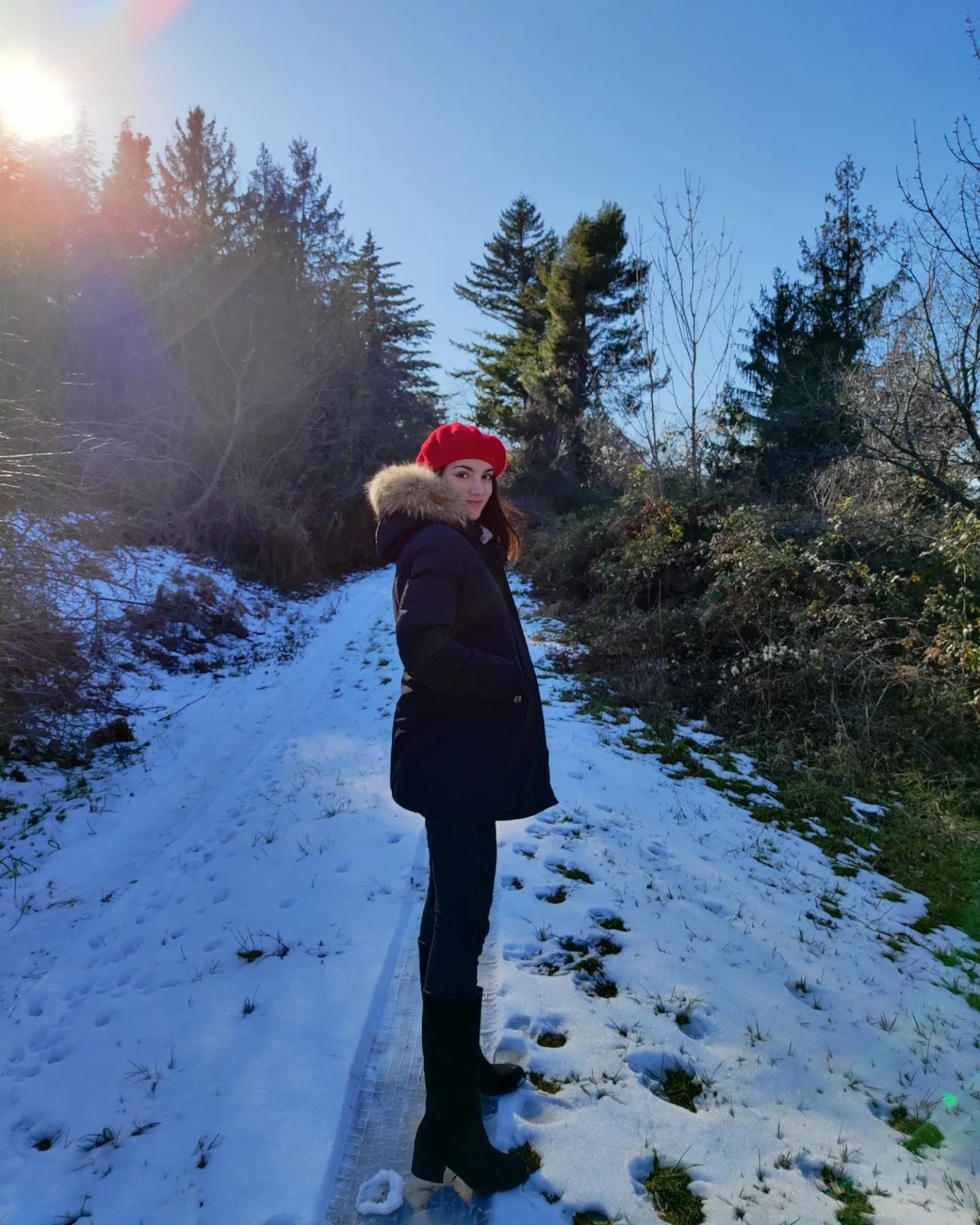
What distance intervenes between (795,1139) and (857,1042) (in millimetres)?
688

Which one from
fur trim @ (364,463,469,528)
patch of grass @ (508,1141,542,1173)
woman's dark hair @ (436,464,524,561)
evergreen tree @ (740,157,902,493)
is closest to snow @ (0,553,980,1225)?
patch of grass @ (508,1141,542,1173)

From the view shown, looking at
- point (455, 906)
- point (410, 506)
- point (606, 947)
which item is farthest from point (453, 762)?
point (606, 947)

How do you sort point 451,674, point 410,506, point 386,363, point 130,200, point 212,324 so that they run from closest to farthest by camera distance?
point 451,674 → point 410,506 → point 212,324 → point 130,200 → point 386,363

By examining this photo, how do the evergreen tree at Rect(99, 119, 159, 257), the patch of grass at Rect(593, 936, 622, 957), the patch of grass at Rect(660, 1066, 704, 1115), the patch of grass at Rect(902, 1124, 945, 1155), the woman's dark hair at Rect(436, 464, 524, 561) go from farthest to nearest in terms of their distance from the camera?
the evergreen tree at Rect(99, 119, 159, 257) < the patch of grass at Rect(593, 936, 622, 957) < the woman's dark hair at Rect(436, 464, 524, 561) < the patch of grass at Rect(660, 1066, 704, 1115) < the patch of grass at Rect(902, 1124, 945, 1155)

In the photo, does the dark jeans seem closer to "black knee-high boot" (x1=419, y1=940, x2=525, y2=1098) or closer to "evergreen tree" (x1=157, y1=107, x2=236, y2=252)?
"black knee-high boot" (x1=419, y1=940, x2=525, y2=1098)

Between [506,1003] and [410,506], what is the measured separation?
2072 mm

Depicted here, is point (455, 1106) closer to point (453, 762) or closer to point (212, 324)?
point (453, 762)

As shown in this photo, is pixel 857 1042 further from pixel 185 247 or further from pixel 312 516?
pixel 185 247

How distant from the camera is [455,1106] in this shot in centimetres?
188

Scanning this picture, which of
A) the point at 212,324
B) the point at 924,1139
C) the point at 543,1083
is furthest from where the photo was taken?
the point at 212,324

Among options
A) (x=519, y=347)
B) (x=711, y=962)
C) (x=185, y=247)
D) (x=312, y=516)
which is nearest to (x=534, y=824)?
(x=711, y=962)

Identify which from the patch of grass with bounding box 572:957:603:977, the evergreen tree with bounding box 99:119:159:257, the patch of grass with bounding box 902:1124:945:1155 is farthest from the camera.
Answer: the evergreen tree with bounding box 99:119:159:257

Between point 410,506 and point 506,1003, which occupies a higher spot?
point 410,506

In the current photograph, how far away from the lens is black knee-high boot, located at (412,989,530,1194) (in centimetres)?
186
